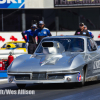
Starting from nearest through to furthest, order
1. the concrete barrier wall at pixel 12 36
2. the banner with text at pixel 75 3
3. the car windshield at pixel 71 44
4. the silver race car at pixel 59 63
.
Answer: the silver race car at pixel 59 63 < the car windshield at pixel 71 44 < the concrete barrier wall at pixel 12 36 < the banner with text at pixel 75 3

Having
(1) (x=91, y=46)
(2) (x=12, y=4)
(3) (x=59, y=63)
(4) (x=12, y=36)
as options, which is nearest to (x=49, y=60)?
(3) (x=59, y=63)

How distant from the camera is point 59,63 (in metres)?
8.25

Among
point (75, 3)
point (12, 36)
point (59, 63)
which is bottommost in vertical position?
point (12, 36)

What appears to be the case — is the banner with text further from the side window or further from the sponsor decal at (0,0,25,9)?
the side window

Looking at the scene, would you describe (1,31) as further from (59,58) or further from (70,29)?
(59,58)

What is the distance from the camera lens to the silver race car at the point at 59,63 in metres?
8.05

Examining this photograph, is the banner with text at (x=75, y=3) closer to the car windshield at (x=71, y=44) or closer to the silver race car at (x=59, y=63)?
the silver race car at (x=59, y=63)

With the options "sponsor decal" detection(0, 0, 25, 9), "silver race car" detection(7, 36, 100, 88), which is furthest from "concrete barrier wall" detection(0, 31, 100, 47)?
"silver race car" detection(7, 36, 100, 88)

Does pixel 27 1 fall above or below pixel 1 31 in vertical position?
above

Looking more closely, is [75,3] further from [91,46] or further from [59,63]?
[59,63]

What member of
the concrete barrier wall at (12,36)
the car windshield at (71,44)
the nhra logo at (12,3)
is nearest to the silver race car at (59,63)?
the car windshield at (71,44)

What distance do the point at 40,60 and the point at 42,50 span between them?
1.04m

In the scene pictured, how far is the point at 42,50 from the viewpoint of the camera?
955 centimetres

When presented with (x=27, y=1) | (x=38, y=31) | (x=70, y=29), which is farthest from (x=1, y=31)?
(x=38, y=31)
